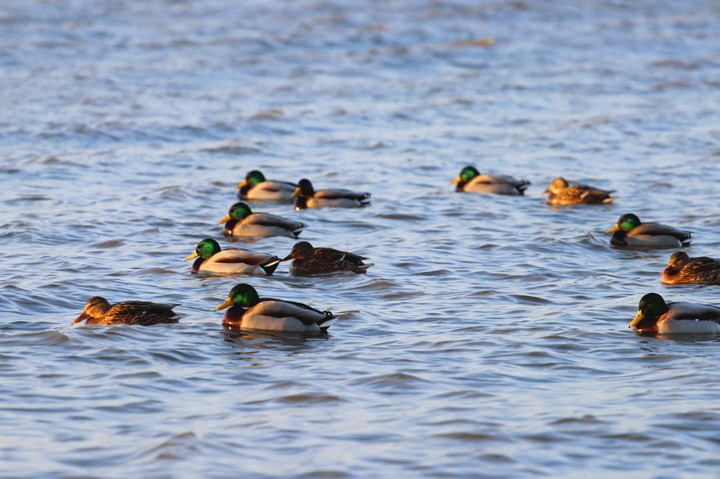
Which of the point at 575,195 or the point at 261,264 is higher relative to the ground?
the point at 575,195

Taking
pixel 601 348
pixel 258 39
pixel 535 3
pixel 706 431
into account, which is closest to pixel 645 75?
pixel 258 39

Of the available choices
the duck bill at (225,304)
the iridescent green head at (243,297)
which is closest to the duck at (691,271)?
the iridescent green head at (243,297)

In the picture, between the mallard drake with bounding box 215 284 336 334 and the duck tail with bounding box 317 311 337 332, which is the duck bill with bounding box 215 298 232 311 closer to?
the mallard drake with bounding box 215 284 336 334

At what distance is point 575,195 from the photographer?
15.3 metres

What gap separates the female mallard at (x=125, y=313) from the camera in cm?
910

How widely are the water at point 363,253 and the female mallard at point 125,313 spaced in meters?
0.12

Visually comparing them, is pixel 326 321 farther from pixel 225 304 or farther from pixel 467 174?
pixel 467 174


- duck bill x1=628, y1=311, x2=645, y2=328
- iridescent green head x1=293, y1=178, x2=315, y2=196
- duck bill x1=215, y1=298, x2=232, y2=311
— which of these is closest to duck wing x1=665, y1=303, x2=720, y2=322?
duck bill x1=628, y1=311, x2=645, y2=328

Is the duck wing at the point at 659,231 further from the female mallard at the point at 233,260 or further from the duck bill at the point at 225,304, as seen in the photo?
the duck bill at the point at 225,304

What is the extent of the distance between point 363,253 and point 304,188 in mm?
2950

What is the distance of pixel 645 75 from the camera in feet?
88.5

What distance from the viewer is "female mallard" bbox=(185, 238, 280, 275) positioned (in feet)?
37.5

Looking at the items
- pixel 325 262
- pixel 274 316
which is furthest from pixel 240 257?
pixel 274 316

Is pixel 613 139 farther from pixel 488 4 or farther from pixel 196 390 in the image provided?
pixel 488 4
